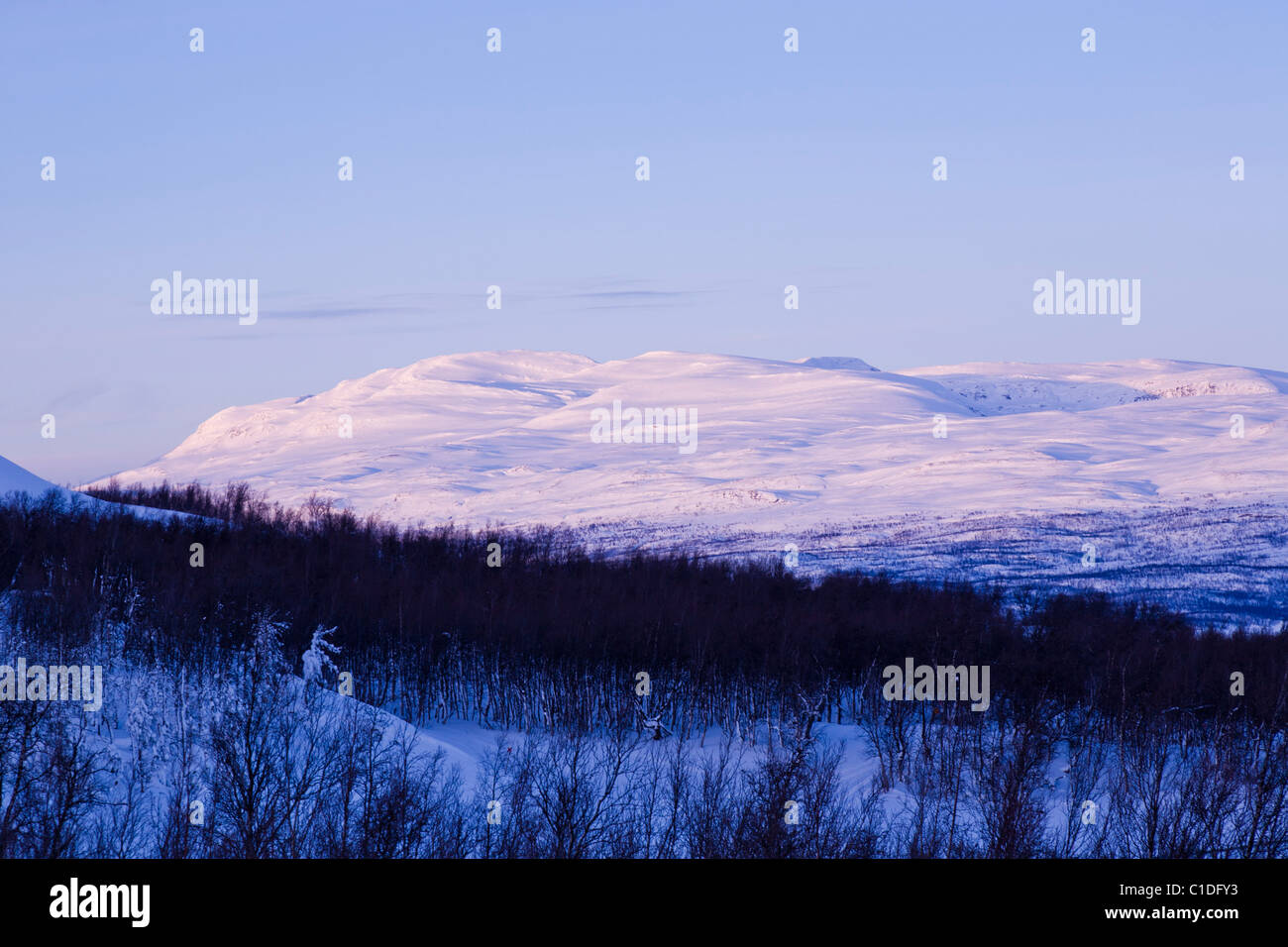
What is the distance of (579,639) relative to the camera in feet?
245

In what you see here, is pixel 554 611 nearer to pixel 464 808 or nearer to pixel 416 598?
pixel 416 598

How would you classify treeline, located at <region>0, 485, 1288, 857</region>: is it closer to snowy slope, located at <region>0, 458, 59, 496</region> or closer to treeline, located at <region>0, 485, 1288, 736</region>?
treeline, located at <region>0, 485, 1288, 736</region>

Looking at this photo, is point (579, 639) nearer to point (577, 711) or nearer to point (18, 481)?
point (577, 711)

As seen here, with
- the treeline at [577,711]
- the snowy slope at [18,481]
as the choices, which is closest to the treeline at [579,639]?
the treeline at [577,711]

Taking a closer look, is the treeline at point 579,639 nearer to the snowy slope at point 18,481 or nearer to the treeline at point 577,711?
the treeline at point 577,711

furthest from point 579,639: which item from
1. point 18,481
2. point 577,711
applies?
point 18,481

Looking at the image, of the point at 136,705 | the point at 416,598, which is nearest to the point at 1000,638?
the point at 416,598

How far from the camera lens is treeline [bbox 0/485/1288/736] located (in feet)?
218

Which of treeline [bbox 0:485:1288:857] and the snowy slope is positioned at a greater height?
the snowy slope

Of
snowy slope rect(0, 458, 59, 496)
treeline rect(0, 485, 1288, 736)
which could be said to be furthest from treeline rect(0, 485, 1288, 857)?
snowy slope rect(0, 458, 59, 496)
